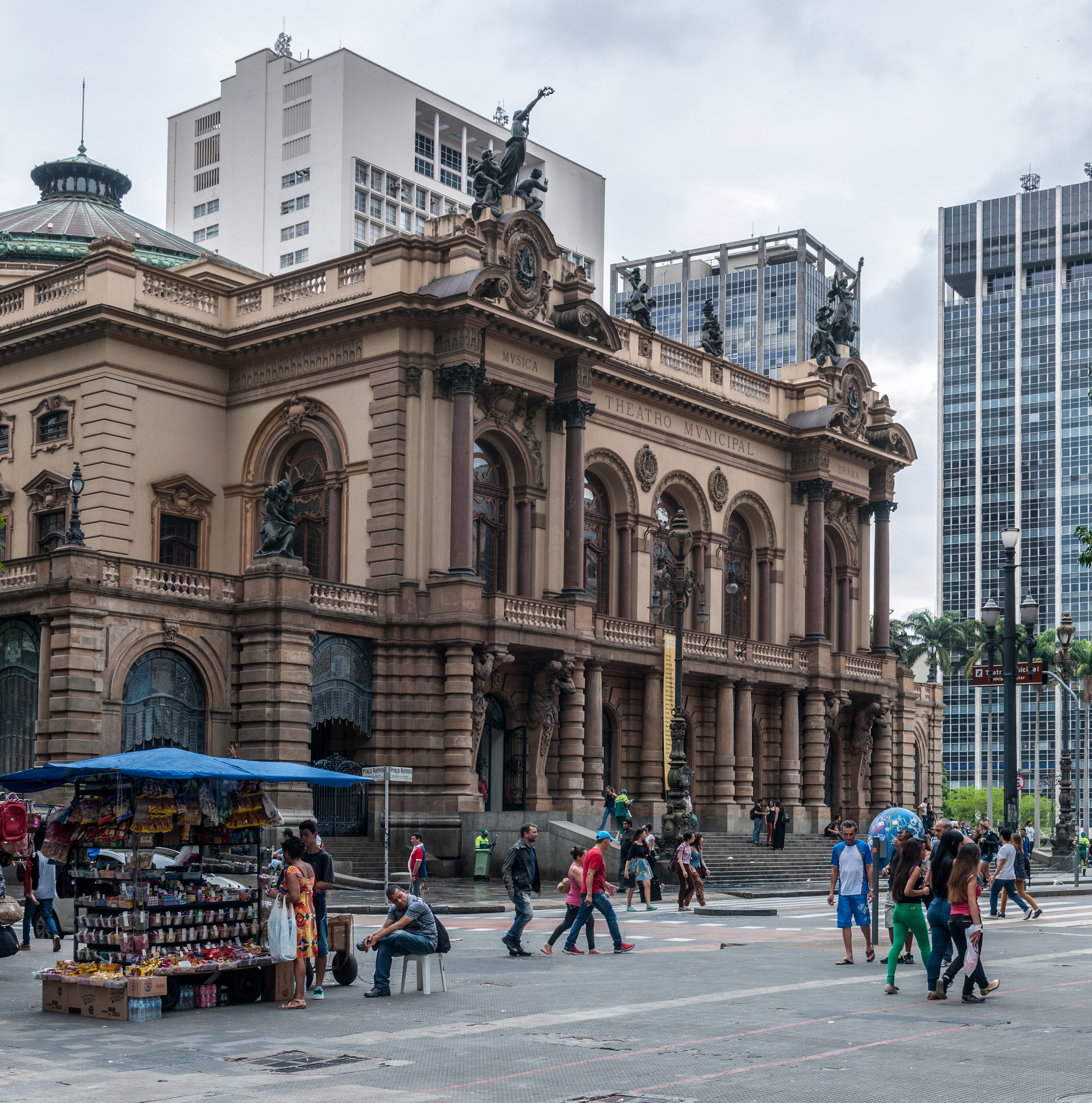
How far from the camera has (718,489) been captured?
5406 centimetres

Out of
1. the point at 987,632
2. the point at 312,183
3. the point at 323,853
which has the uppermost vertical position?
the point at 312,183

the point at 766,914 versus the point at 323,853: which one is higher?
the point at 323,853

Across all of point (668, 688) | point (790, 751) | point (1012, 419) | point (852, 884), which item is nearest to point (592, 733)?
point (668, 688)

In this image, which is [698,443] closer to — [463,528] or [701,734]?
[701,734]

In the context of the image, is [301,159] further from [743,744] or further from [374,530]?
[374,530]

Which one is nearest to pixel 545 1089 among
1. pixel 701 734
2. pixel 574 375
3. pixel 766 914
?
pixel 766 914

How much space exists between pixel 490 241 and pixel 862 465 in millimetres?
20651

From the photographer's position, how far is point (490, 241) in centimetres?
4419

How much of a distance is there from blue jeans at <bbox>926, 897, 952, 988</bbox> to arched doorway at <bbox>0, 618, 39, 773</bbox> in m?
24.7

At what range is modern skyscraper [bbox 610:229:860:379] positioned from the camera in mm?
168750

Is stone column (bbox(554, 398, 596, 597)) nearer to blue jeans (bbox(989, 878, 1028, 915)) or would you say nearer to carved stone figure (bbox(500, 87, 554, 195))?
carved stone figure (bbox(500, 87, 554, 195))

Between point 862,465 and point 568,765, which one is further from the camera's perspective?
point 862,465

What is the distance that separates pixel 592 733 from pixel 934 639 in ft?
250

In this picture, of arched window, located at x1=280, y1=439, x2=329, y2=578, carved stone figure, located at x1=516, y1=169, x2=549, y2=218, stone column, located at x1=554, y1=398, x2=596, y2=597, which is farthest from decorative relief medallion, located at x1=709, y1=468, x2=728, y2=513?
arched window, located at x1=280, y1=439, x2=329, y2=578
